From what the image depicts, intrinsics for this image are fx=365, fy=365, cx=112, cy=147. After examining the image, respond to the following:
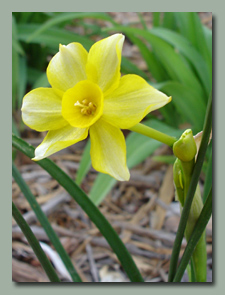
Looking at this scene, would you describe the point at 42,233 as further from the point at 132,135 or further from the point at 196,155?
the point at 196,155

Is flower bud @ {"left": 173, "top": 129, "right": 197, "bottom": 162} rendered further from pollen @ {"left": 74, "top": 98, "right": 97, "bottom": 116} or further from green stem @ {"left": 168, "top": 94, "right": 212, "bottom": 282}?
pollen @ {"left": 74, "top": 98, "right": 97, "bottom": 116}

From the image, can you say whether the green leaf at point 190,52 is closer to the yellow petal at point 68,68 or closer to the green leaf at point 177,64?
the green leaf at point 177,64

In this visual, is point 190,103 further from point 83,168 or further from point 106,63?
point 106,63

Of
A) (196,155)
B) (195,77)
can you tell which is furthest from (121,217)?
(196,155)

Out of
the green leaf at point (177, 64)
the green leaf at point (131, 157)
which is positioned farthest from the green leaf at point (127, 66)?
the green leaf at point (131, 157)

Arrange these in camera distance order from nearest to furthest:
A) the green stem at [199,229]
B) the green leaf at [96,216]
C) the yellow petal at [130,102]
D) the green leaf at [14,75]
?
1. the yellow petal at [130,102]
2. the green stem at [199,229]
3. the green leaf at [96,216]
4. the green leaf at [14,75]

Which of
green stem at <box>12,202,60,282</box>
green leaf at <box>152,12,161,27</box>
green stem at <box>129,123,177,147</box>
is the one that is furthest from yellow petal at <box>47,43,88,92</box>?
green leaf at <box>152,12,161,27</box>
